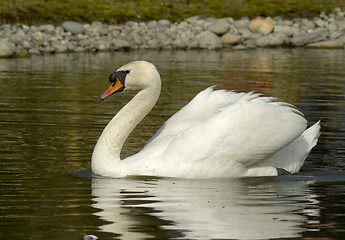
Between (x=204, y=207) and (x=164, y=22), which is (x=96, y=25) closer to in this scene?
(x=164, y=22)

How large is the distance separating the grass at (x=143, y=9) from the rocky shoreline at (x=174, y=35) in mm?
1837

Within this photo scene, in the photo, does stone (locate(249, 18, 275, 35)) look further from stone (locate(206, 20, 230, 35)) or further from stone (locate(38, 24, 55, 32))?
stone (locate(38, 24, 55, 32))

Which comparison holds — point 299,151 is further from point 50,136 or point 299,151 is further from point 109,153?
point 50,136

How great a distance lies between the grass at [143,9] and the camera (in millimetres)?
42438

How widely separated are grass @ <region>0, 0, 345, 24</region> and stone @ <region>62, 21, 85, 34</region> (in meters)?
2.37

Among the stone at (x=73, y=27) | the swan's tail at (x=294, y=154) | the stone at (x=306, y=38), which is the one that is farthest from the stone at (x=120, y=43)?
the swan's tail at (x=294, y=154)

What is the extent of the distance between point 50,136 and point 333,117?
17.8ft

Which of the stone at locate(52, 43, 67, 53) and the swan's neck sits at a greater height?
the swan's neck

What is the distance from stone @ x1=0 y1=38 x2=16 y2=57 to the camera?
3293 centimetres

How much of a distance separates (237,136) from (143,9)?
3930cm

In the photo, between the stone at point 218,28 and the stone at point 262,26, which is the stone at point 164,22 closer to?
the stone at point 218,28

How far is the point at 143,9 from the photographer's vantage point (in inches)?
1880

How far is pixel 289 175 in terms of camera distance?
31.8 feet

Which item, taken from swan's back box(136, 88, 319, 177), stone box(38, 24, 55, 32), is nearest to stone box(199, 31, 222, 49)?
stone box(38, 24, 55, 32)
